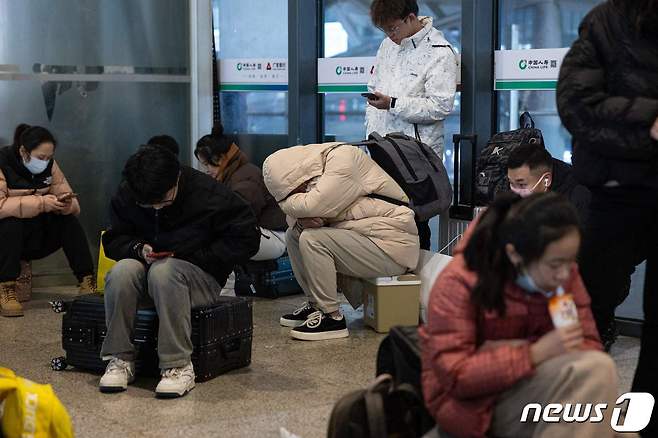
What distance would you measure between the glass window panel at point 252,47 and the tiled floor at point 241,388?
2.39m

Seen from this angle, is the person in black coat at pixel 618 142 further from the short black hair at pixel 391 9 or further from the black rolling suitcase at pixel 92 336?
the short black hair at pixel 391 9

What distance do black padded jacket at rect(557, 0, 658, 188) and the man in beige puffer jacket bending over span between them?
2.22 metres

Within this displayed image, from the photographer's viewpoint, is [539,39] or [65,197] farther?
[65,197]

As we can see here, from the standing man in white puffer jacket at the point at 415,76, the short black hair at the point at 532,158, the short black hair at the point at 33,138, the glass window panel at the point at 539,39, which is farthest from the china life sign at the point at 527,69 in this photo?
the short black hair at the point at 33,138

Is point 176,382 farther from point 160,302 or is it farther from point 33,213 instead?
point 33,213

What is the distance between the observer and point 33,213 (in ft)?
20.2

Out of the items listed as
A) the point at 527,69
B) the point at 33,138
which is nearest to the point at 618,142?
the point at 527,69

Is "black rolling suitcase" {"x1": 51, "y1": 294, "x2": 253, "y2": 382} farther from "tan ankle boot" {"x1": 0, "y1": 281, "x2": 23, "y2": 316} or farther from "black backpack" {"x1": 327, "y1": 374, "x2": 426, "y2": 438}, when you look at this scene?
"black backpack" {"x1": 327, "y1": 374, "x2": 426, "y2": 438}

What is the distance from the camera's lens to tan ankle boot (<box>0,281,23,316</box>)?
5961 mm

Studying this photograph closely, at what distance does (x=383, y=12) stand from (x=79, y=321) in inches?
90.4

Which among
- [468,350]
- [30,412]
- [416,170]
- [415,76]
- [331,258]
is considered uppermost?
[415,76]

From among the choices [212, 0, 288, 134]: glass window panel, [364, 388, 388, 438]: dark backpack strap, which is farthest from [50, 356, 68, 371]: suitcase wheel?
[212, 0, 288, 134]: glass window panel

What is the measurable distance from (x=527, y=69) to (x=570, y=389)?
3.65 meters

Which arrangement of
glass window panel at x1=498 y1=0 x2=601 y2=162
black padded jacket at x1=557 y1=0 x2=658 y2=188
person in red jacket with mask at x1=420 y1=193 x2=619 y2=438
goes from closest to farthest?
person in red jacket with mask at x1=420 y1=193 x2=619 y2=438, black padded jacket at x1=557 y1=0 x2=658 y2=188, glass window panel at x1=498 y1=0 x2=601 y2=162
